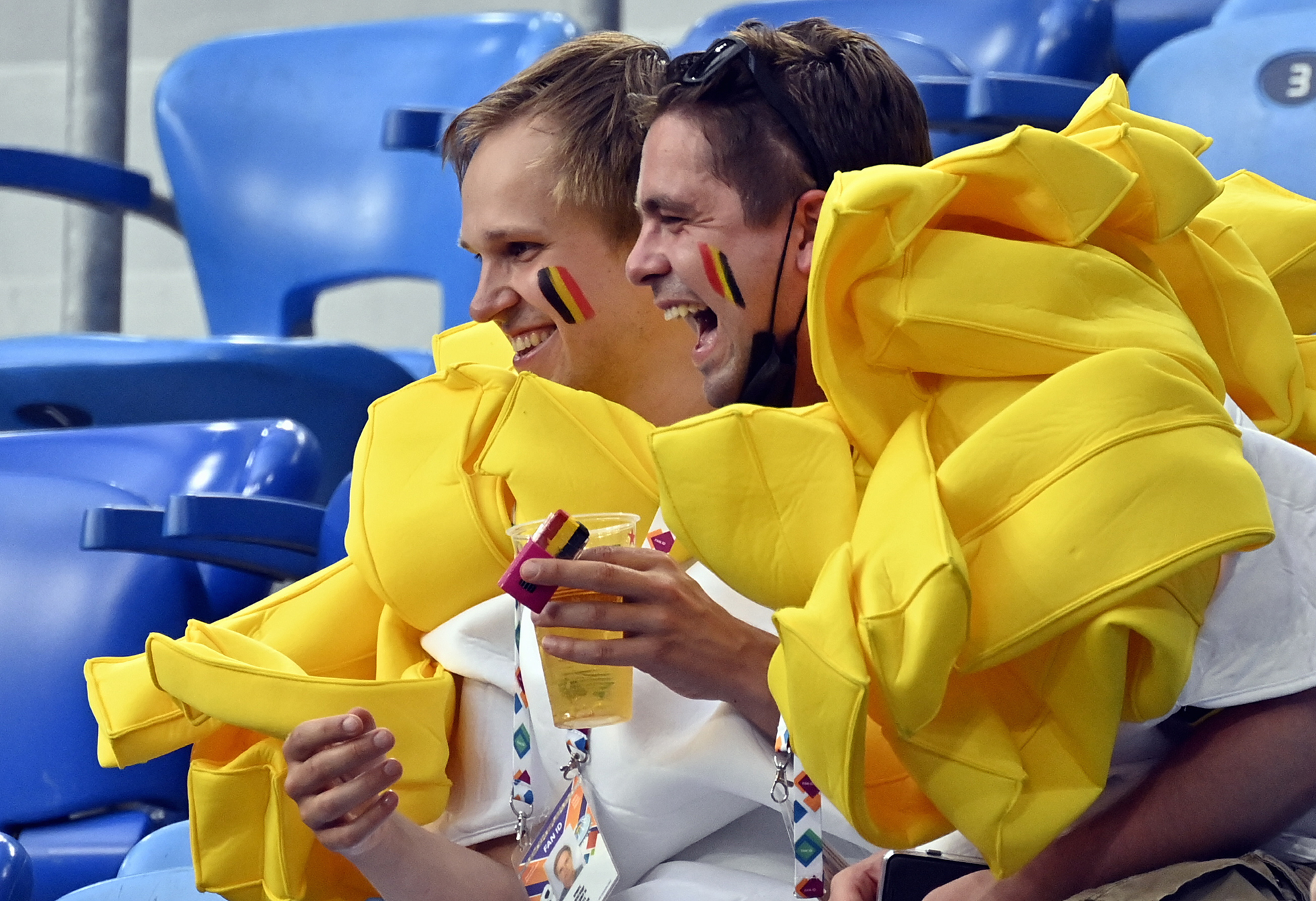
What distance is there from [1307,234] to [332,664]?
0.96m

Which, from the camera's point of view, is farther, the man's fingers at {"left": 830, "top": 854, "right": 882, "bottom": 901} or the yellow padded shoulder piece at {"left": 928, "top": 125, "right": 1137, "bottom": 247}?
the man's fingers at {"left": 830, "top": 854, "right": 882, "bottom": 901}

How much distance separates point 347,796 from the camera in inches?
47.4

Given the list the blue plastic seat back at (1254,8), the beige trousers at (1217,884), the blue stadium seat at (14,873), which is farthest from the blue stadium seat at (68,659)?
the blue plastic seat back at (1254,8)

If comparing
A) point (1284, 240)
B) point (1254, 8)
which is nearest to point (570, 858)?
point (1284, 240)

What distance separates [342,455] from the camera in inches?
96.6

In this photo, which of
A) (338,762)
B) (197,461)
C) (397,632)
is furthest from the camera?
(197,461)

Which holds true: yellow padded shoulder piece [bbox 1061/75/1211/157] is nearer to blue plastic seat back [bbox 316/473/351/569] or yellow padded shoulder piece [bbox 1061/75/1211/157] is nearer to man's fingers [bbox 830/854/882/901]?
man's fingers [bbox 830/854/882/901]

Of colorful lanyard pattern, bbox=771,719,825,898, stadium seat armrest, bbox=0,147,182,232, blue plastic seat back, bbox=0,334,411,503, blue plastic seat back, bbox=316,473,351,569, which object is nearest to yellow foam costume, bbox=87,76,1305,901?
colorful lanyard pattern, bbox=771,719,825,898

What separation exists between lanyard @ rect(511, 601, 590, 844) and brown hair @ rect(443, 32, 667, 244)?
42cm

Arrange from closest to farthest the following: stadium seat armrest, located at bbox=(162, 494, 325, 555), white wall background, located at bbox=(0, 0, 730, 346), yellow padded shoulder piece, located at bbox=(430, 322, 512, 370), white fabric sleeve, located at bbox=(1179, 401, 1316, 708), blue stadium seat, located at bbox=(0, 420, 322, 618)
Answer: white fabric sleeve, located at bbox=(1179, 401, 1316, 708)
yellow padded shoulder piece, located at bbox=(430, 322, 512, 370)
stadium seat armrest, located at bbox=(162, 494, 325, 555)
blue stadium seat, located at bbox=(0, 420, 322, 618)
white wall background, located at bbox=(0, 0, 730, 346)

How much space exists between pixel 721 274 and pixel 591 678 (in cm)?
34

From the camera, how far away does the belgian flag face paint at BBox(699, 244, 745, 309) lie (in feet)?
4.09

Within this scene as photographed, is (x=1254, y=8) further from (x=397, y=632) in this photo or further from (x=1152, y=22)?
(x=397, y=632)

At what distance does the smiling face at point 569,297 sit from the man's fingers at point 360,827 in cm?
43
